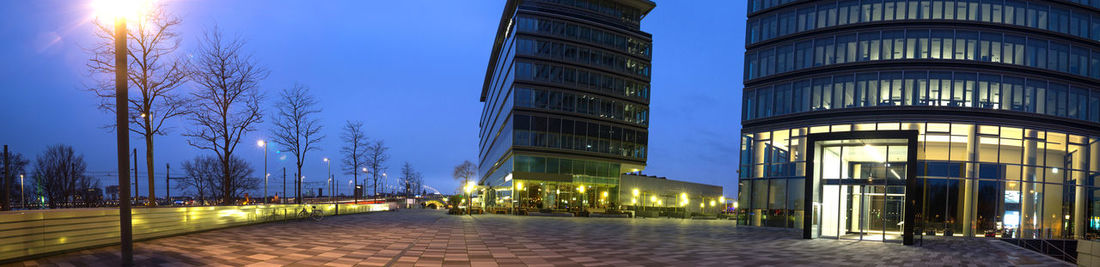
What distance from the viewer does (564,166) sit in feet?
216

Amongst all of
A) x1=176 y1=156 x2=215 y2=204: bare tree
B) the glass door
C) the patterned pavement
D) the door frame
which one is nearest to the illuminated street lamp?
the patterned pavement

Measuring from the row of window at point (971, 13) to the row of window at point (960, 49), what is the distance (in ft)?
2.57

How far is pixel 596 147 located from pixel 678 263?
53075mm

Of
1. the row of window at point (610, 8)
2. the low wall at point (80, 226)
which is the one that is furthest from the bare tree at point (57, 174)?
the low wall at point (80, 226)

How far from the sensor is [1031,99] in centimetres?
3212

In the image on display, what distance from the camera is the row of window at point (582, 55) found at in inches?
2542

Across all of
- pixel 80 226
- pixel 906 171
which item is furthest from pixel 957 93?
pixel 80 226

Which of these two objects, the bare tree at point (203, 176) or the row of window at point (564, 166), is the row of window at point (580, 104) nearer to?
the row of window at point (564, 166)

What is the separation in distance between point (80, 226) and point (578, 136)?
53.7 metres

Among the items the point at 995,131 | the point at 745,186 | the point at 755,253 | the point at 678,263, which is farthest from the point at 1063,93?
the point at 678,263

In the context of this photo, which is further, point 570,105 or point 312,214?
point 570,105

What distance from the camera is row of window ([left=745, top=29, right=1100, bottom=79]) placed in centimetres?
A: 3212

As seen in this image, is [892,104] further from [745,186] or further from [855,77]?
[745,186]

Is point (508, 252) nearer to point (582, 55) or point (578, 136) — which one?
point (578, 136)
